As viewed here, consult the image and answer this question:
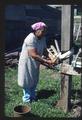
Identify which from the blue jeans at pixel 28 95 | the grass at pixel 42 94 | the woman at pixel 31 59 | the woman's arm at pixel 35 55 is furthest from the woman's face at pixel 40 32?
the grass at pixel 42 94

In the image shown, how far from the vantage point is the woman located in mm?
4859

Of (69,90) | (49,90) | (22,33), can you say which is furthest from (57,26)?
(69,90)

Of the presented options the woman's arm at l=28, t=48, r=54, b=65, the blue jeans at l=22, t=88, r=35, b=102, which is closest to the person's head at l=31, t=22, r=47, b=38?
the woman's arm at l=28, t=48, r=54, b=65

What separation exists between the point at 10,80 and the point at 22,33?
566 centimetres

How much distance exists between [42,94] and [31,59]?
920mm

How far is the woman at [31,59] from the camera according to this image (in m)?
4.86

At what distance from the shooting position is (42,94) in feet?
18.7

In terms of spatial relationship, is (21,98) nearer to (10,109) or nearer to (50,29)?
(10,109)

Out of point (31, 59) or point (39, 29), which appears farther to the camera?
point (31, 59)

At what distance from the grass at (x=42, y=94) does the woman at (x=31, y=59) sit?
25 cm

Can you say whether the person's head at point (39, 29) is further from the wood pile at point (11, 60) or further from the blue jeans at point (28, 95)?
the wood pile at point (11, 60)

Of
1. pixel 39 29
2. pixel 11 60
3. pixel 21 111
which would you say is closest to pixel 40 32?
pixel 39 29

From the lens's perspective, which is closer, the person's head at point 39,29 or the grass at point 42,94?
the grass at point 42,94

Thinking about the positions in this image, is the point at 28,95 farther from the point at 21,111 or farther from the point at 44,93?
the point at 21,111
